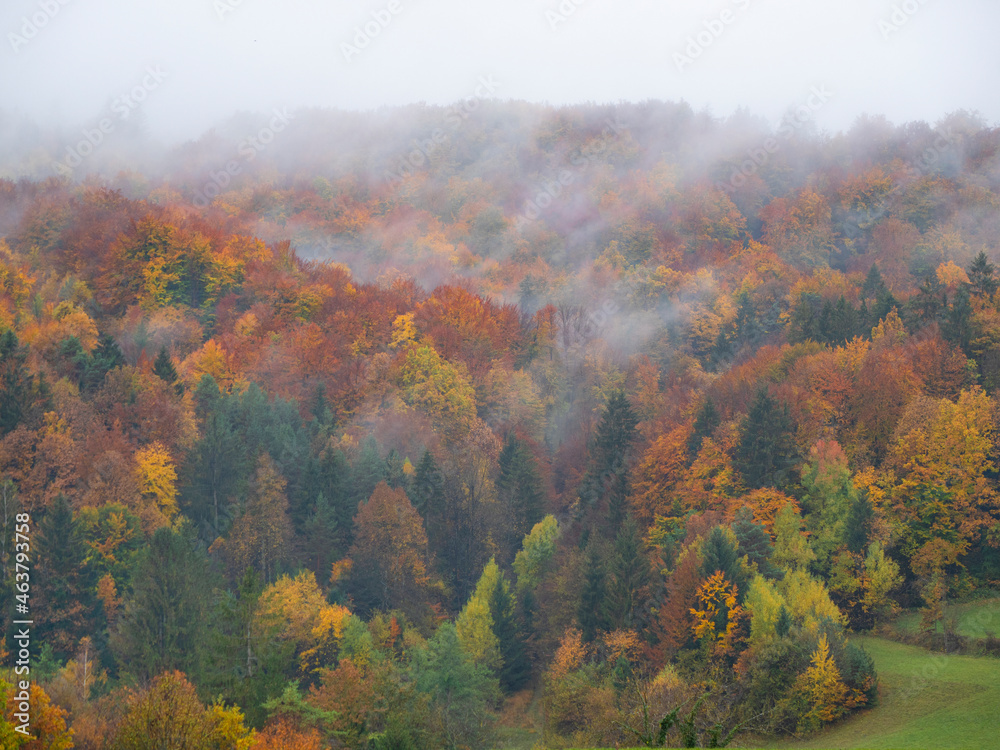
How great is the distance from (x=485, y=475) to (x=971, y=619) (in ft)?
115

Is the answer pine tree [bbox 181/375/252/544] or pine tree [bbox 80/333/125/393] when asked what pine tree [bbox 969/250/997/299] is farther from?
pine tree [bbox 80/333/125/393]

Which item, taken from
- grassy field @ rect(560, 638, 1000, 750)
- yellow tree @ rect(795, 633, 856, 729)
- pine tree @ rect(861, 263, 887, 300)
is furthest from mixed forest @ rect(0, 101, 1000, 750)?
pine tree @ rect(861, 263, 887, 300)

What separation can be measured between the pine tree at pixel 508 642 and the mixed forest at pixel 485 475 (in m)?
0.18

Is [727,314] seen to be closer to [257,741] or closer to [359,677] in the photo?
[359,677]

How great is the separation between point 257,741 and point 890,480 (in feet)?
126

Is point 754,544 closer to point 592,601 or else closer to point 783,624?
point 783,624

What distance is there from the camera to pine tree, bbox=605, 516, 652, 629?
49.8m

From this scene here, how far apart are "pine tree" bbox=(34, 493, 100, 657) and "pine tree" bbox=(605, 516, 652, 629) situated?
3053cm

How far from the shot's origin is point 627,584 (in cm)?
5047

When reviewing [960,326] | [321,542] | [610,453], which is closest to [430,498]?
[321,542]

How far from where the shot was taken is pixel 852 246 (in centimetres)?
10731

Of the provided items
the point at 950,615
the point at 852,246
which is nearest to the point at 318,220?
the point at 852,246

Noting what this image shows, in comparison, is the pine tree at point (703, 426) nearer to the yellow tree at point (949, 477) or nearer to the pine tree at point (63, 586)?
the yellow tree at point (949, 477)

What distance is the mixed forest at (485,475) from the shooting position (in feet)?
135
